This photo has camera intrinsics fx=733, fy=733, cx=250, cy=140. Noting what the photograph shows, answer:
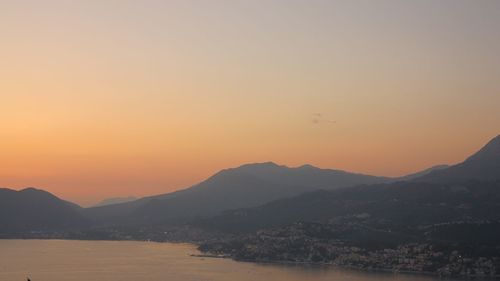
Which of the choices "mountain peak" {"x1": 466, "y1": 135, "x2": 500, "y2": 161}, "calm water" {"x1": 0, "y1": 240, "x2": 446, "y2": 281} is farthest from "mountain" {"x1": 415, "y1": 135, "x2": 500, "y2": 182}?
"calm water" {"x1": 0, "y1": 240, "x2": 446, "y2": 281}

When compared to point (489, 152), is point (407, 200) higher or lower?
lower

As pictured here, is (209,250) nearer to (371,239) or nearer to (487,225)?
(371,239)

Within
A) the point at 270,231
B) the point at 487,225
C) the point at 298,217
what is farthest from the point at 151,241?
the point at 487,225

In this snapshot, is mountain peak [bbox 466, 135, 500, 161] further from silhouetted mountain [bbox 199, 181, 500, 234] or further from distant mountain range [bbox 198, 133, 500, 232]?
silhouetted mountain [bbox 199, 181, 500, 234]

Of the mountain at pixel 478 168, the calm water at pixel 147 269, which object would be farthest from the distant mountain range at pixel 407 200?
the calm water at pixel 147 269

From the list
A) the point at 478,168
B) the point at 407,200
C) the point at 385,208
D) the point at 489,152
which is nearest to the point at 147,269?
the point at 385,208

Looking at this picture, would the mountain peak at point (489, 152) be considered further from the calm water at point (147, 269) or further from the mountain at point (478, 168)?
the calm water at point (147, 269)

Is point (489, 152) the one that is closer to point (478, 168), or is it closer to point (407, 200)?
point (478, 168)

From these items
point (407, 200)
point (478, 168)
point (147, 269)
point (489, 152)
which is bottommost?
point (147, 269)
